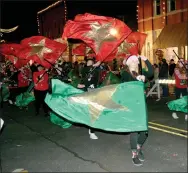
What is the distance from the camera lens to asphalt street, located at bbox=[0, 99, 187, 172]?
5.70 metres

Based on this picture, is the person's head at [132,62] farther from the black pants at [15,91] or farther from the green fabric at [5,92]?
the black pants at [15,91]

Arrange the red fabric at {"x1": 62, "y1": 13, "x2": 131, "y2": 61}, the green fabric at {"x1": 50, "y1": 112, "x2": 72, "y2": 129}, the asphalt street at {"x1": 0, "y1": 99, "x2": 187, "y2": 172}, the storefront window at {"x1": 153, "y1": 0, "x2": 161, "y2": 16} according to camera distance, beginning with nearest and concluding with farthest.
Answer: the asphalt street at {"x1": 0, "y1": 99, "x2": 187, "y2": 172}, the green fabric at {"x1": 50, "y1": 112, "x2": 72, "y2": 129}, the red fabric at {"x1": 62, "y1": 13, "x2": 131, "y2": 61}, the storefront window at {"x1": 153, "y1": 0, "x2": 161, "y2": 16}

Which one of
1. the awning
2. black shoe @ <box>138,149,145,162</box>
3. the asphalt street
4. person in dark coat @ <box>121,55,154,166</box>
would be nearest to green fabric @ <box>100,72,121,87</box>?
the asphalt street

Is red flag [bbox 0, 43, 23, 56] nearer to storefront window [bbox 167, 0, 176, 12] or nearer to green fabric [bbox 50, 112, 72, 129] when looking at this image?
green fabric [bbox 50, 112, 72, 129]

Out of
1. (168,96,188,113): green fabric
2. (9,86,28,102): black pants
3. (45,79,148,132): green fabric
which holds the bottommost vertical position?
(9,86,28,102): black pants

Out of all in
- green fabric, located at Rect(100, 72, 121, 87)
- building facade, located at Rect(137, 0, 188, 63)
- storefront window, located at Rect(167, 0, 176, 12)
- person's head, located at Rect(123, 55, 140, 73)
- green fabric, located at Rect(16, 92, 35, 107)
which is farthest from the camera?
storefront window, located at Rect(167, 0, 176, 12)

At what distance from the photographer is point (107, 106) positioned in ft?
20.9

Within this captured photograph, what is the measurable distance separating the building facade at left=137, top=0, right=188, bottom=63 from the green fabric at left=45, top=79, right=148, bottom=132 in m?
15.7

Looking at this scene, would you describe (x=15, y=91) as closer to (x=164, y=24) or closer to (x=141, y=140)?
(x=141, y=140)

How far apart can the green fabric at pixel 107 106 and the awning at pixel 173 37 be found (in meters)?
15.5

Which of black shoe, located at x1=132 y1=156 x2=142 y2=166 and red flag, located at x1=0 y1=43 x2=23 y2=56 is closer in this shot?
black shoe, located at x1=132 y1=156 x2=142 y2=166

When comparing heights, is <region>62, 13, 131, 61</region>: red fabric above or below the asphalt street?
above

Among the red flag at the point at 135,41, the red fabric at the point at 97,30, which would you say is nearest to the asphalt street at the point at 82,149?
the red fabric at the point at 97,30

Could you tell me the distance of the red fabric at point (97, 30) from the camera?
9688mm
